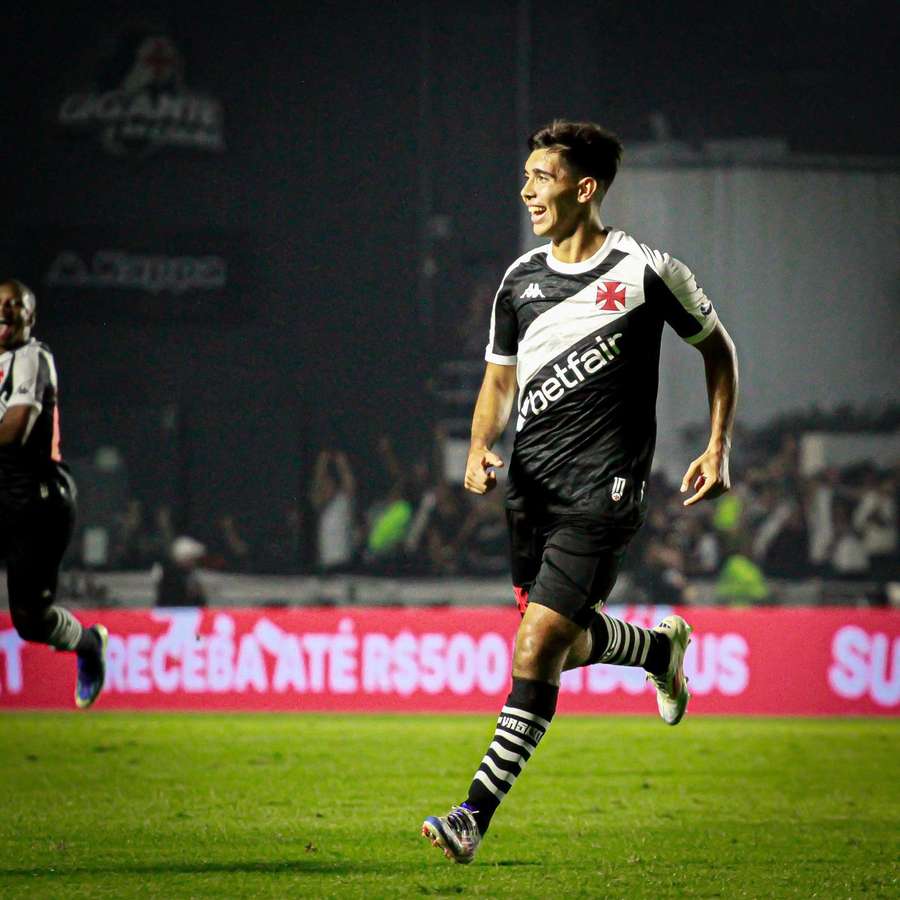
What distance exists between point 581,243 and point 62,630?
3.57 m

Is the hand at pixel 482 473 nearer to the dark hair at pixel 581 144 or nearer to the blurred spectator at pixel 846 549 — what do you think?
the dark hair at pixel 581 144

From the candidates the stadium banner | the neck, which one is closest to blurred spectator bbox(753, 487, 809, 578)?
the stadium banner

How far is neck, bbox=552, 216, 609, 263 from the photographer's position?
560 centimetres

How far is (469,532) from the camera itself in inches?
618

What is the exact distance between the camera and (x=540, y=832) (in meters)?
6.67

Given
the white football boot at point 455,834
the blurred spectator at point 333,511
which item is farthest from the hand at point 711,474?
the blurred spectator at point 333,511

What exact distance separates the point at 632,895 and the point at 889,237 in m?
13.7

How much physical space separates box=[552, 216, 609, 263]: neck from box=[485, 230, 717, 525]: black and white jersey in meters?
0.03

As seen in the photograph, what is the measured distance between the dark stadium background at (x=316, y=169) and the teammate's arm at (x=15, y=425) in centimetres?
954

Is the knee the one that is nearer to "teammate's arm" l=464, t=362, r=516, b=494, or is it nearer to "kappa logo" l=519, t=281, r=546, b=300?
"teammate's arm" l=464, t=362, r=516, b=494

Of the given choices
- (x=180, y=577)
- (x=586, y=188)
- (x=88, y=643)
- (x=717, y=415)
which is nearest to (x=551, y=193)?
(x=586, y=188)

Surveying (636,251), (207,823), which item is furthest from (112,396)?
(636,251)

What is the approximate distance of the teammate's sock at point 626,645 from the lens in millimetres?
5910

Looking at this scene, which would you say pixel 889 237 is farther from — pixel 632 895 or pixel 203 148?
pixel 632 895
